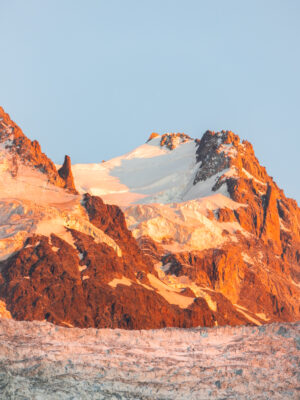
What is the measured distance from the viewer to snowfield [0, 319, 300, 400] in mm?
140625

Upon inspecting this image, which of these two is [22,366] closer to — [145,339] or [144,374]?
[144,374]

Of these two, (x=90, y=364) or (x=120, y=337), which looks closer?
(x=90, y=364)

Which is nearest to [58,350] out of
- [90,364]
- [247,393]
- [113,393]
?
[90,364]

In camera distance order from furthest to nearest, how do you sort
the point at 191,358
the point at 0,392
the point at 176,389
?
the point at 191,358 < the point at 176,389 < the point at 0,392

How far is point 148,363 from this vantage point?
154 metres

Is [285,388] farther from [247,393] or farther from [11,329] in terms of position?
[11,329]

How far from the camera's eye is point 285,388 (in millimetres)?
147500

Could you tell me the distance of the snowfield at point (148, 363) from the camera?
140625 mm

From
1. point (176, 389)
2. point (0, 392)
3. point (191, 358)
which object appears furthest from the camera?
point (191, 358)

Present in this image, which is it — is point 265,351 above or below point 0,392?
above

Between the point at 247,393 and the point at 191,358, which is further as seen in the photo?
the point at 191,358

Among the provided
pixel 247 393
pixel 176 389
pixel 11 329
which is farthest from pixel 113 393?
pixel 11 329

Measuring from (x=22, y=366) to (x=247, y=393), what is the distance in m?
29.5

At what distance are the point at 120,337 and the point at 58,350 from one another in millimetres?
17701
